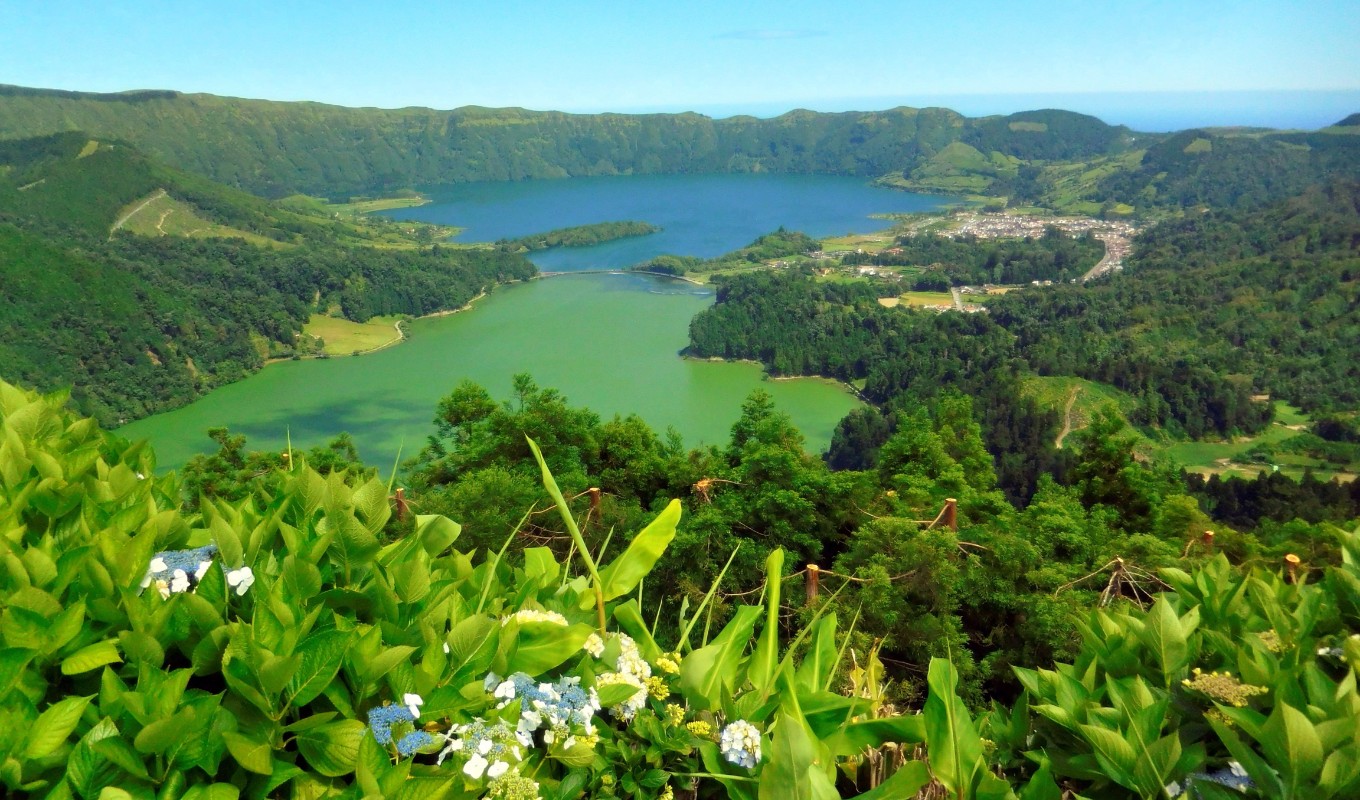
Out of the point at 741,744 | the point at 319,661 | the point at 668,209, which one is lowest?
the point at 668,209

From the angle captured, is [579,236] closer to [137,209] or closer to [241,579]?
[137,209]

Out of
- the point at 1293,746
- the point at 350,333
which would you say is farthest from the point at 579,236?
the point at 1293,746

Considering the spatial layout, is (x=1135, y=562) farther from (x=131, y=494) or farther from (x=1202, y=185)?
(x=1202, y=185)

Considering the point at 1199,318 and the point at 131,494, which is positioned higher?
the point at 131,494

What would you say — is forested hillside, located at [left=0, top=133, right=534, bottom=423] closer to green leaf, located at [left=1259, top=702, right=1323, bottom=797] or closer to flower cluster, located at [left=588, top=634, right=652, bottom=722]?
flower cluster, located at [left=588, top=634, right=652, bottom=722]

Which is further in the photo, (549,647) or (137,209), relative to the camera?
(137,209)

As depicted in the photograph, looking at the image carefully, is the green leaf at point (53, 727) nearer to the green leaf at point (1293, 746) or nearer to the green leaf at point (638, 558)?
the green leaf at point (638, 558)

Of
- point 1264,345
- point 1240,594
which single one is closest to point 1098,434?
point 1240,594
